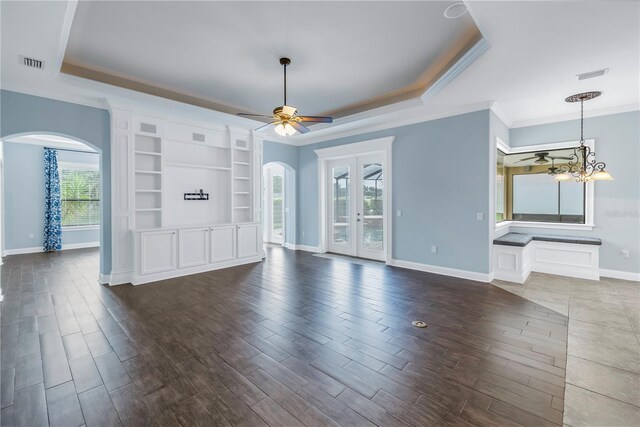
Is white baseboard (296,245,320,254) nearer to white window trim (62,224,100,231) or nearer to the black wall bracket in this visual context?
the black wall bracket

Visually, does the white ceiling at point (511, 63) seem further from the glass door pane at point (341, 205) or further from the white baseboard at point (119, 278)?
the white baseboard at point (119, 278)

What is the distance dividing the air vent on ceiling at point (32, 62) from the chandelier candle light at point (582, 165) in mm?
7160

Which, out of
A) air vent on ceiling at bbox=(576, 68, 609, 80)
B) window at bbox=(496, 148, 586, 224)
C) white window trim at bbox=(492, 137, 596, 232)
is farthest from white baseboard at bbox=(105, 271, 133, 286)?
air vent on ceiling at bbox=(576, 68, 609, 80)

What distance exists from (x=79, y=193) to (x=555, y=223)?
1186 centimetres

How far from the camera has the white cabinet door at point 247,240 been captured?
614 cm

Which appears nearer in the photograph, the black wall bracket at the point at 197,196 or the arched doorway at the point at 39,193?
the black wall bracket at the point at 197,196

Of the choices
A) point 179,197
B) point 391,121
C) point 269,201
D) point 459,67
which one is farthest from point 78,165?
point 459,67

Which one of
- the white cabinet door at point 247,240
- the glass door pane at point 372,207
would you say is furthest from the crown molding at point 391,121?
the white cabinet door at point 247,240

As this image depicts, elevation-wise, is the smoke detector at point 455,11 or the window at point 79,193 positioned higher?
the smoke detector at point 455,11

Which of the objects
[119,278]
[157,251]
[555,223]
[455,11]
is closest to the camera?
[455,11]

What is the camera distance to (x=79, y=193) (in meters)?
8.31

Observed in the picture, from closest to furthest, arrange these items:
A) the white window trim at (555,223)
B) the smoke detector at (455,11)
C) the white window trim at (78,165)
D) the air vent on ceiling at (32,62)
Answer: the smoke detector at (455,11) < the air vent on ceiling at (32,62) < the white window trim at (555,223) < the white window trim at (78,165)

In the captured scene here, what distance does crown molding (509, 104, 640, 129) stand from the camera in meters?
4.75

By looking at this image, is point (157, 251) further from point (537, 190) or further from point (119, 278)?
point (537, 190)
